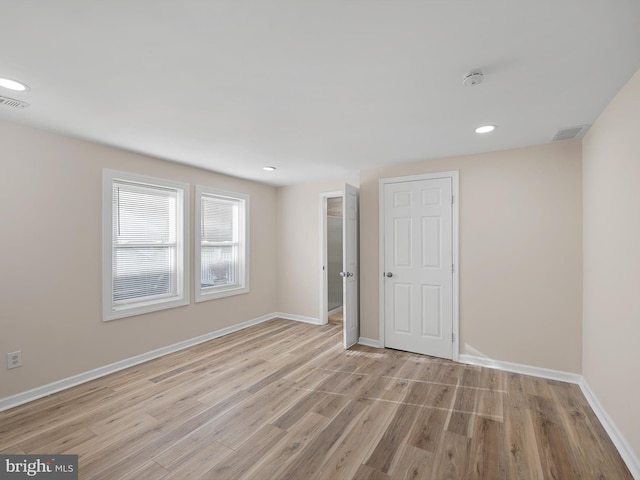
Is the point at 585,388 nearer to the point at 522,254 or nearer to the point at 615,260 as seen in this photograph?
the point at 522,254

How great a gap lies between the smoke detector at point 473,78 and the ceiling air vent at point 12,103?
3.02 meters

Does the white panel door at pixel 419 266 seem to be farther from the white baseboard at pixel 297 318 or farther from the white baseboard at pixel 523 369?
the white baseboard at pixel 297 318

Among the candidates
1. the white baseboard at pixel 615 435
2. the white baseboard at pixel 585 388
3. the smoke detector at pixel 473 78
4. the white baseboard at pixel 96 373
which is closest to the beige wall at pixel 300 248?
the white baseboard at pixel 96 373

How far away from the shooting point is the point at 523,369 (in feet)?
10.2

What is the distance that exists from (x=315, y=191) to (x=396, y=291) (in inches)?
85.3

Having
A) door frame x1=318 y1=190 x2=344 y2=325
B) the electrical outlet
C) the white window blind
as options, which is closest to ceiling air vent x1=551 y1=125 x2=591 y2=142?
door frame x1=318 y1=190 x2=344 y2=325

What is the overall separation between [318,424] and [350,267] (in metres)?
2.05

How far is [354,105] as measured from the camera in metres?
2.19

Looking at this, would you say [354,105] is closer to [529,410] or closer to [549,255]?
[549,255]

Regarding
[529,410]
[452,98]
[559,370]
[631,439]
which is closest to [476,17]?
[452,98]

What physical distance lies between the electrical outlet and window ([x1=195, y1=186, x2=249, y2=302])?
176 centimetres

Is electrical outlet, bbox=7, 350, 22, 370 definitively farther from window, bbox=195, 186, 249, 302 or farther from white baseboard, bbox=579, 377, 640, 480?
white baseboard, bbox=579, 377, 640, 480

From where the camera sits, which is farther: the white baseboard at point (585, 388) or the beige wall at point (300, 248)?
the beige wall at point (300, 248)

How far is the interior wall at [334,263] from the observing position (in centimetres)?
579
